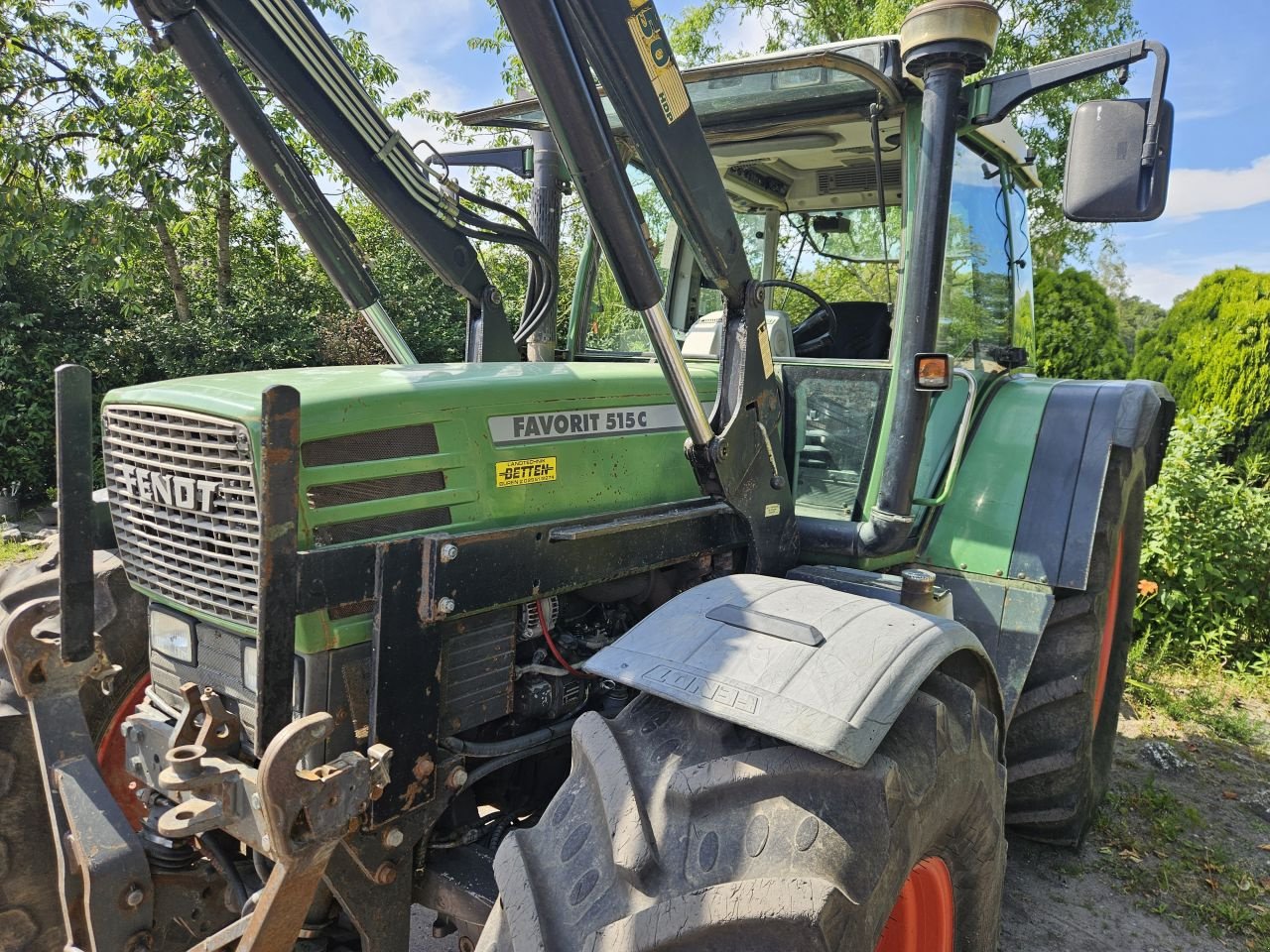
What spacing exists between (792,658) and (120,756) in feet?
6.38

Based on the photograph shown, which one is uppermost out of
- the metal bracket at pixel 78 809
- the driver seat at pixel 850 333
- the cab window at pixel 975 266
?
the cab window at pixel 975 266

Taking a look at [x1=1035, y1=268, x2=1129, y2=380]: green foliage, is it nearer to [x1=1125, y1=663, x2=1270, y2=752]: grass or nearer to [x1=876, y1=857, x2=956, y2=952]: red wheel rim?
[x1=1125, y1=663, x2=1270, y2=752]: grass

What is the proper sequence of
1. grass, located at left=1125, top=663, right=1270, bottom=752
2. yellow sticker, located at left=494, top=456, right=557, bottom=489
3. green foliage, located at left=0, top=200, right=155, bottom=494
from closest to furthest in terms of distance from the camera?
yellow sticker, located at left=494, top=456, right=557, bottom=489 → grass, located at left=1125, top=663, right=1270, bottom=752 → green foliage, located at left=0, top=200, right=155, bottom=494

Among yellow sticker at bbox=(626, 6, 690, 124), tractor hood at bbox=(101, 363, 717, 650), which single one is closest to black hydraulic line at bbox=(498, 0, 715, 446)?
yellow sticker at bbox=(626, 6, 690, 124)

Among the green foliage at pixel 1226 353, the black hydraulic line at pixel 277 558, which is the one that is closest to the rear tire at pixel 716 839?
the black hydraulic line at pixel 277 558

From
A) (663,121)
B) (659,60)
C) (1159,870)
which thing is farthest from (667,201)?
(1159,870)

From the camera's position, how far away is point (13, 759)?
2250mm

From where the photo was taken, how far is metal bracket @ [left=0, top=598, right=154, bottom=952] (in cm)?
174

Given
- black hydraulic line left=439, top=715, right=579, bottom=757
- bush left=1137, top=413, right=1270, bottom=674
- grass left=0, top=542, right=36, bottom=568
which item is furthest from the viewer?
grass left=0, top=542, right=36, bottom=568

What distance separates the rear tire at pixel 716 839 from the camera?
4.42 feet

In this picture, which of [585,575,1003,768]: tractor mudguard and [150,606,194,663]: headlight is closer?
[585,575,1003,768]: tractor mudguard

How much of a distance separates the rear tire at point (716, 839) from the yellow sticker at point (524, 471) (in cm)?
55

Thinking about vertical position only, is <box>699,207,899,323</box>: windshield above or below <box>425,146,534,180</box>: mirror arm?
below

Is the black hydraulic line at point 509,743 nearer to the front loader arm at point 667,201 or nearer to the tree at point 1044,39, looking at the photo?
the front loader arm at point 667,201
